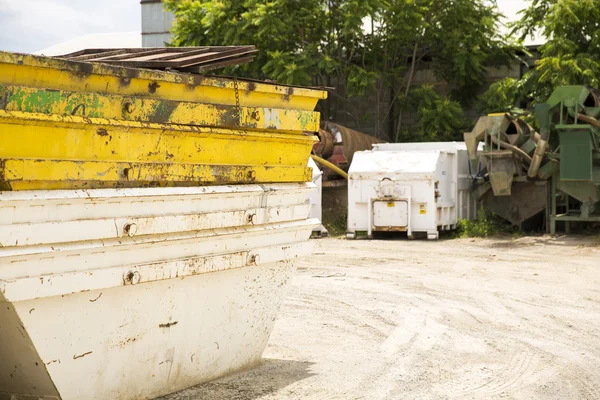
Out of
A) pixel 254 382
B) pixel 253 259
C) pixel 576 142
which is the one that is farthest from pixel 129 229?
pixel 576 142

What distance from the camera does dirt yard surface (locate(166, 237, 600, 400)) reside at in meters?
5.37

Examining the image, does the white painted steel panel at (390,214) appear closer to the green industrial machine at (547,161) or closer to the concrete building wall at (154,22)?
the green industrial machine at (547,161)

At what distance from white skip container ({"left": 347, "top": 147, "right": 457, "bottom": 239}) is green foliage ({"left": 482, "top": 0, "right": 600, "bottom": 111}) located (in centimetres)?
319

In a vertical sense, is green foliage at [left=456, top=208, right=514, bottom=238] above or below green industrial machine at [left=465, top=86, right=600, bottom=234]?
below

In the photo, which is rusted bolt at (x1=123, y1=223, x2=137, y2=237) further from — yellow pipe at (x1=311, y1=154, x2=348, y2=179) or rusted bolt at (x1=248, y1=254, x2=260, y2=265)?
yellow pipe at (x1=311, y1=154, x2=348, y2=179)

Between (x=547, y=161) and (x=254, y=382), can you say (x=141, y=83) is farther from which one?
(x=547, y=161)

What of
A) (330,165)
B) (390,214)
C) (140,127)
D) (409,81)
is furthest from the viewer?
(409,81)

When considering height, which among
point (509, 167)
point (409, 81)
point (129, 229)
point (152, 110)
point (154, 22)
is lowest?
point (129, 229)

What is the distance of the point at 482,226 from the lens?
16.1 metres

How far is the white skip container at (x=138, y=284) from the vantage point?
13.1 ft

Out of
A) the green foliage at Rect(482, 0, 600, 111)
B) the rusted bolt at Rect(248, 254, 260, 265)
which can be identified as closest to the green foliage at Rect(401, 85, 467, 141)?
the green foliage at Rect(482, 0, 600, 111)

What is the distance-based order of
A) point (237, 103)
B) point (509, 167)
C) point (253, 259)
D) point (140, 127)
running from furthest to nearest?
1. point (509, 167)
2. point (253, 259)
3. point (237, 103)
4. point (140, 127)

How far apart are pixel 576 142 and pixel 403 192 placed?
296 cm

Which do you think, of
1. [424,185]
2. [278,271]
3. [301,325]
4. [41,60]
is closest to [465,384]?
[278,271]
